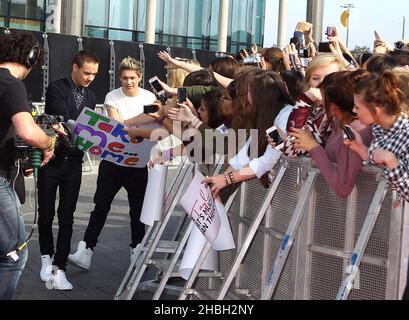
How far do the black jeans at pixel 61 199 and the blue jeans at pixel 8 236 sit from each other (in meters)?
2.06

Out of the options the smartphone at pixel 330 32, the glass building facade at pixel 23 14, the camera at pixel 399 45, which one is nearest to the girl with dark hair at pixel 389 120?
the smartphone at pixel 330 32

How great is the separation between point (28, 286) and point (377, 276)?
12.1ft

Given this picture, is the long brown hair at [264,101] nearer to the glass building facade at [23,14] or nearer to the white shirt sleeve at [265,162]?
the white shirt sleeve at [265,162]

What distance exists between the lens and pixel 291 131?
4609 mm

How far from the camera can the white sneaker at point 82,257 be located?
7469 mm

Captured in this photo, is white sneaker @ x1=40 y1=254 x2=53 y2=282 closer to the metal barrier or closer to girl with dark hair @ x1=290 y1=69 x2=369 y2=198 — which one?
the metal barrier

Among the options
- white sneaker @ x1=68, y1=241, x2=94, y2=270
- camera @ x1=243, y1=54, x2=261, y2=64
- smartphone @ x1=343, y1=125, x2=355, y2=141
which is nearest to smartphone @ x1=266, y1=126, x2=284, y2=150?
smartphone @ x1=343, y1=125, x2=355, y2=141

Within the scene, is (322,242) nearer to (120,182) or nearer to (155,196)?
(155,196)

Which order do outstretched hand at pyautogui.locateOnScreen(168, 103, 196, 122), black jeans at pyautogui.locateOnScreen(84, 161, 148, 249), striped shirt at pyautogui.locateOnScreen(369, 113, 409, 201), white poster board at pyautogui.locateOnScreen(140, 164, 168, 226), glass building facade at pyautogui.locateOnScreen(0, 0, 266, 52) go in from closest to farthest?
striped shirt at pyautogui.locateOnScreen(369, 113, 409, 201) < outstretched hand at pyautogui.locateOnScreen(168, 103, 196, 122) < white poster board at pyautogui.locateOnScreen(140, 164, 168, 226) < black jeans at pyautogui.locateOnScreen(84, 161, 148, 249) < glass building facade at pyautogui.locateOnScreen(0, 0, 266, 52)

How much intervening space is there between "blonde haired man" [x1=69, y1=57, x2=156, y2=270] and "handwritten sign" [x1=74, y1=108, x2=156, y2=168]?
0.21 meters

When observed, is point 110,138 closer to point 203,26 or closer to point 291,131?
point 291,131

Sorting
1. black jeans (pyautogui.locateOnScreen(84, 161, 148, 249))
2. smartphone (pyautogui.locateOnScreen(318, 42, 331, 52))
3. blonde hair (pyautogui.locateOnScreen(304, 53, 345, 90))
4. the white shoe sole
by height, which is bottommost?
the white shoe sole

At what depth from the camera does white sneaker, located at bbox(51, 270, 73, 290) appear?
6.82 metres

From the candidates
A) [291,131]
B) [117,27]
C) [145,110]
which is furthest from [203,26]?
[291,131]
